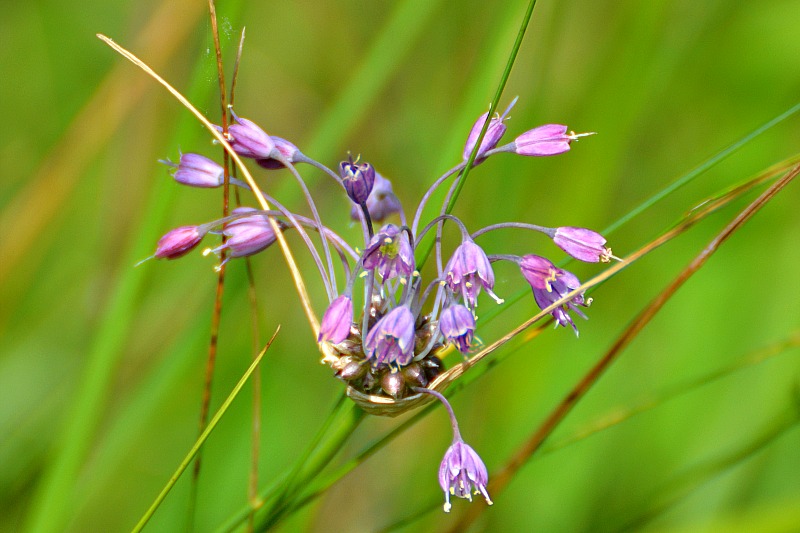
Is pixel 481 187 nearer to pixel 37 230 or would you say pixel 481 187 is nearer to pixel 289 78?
pixel 289 78

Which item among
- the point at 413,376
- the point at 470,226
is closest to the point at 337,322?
the point at 413,376

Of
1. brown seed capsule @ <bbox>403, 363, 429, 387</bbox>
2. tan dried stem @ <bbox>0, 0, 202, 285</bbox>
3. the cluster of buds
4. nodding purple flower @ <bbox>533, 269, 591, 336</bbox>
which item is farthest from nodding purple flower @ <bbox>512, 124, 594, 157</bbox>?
tan dried stem @ <bbox>0, 0, 202, 285</bbox>

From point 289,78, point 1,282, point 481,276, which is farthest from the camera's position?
point 289,78

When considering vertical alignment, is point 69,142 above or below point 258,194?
above

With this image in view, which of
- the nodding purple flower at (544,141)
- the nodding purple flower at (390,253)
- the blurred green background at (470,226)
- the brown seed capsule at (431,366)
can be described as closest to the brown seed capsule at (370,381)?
the brown seed capsule at (431,366)

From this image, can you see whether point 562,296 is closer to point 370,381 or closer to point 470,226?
point 370,381

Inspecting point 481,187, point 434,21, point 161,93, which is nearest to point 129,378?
point 161,93
